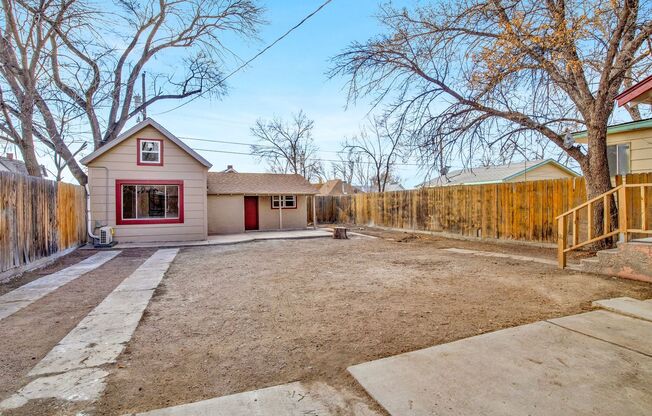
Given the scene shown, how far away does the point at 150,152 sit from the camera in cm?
1238

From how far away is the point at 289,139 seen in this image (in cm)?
3347

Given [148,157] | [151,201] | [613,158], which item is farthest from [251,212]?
[613,158]

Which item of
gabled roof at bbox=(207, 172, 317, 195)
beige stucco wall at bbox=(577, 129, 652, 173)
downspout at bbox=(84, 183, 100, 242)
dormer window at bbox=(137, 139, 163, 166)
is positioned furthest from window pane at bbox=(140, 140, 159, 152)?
beige stucco wall at bbox=(577, 129, 652, 173)

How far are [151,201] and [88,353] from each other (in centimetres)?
1037

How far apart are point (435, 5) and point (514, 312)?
6795 millimetres

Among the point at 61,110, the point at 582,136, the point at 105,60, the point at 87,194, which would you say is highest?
A: the point at 105,60

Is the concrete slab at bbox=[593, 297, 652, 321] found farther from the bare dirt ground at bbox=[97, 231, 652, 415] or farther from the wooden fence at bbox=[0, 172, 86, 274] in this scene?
the wooden fence at bbox=[0, 172, 86, 274]

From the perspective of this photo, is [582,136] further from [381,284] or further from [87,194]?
[87,194]

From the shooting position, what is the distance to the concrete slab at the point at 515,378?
6.97 ft

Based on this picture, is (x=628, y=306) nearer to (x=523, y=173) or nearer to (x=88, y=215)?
(x=88, y=215)

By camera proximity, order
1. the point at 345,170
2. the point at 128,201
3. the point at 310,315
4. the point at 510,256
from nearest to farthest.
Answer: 1. the point at 310,315
2. the point at 510,256
3. the point at 128,201
4. the point at 345,170

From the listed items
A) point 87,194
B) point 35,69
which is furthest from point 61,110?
point 87,194

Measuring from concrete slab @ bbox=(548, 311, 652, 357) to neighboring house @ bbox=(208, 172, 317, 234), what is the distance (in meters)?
13.9

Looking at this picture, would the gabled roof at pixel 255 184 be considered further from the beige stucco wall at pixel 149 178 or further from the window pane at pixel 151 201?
the window pane at pixel 151 201
